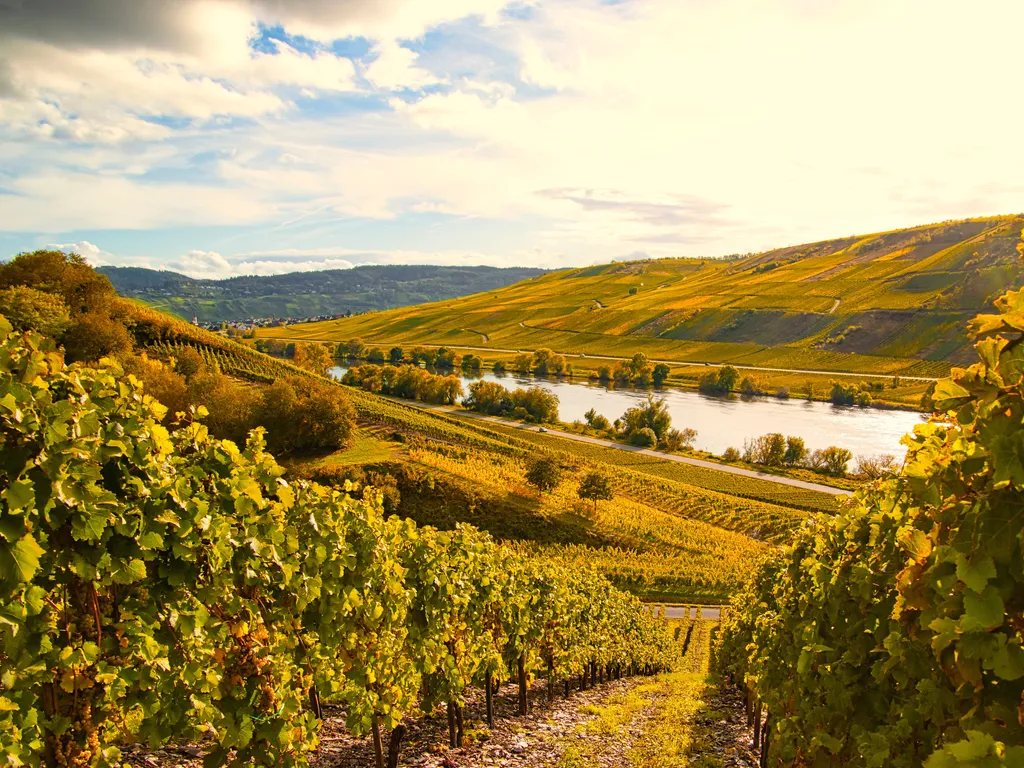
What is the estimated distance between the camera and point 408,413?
97.1 meters

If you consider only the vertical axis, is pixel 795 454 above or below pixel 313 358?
below

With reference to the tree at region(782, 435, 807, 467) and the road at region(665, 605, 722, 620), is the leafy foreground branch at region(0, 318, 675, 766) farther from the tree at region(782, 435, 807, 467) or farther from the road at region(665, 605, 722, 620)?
the tree at region(782, 435, 807, 467)

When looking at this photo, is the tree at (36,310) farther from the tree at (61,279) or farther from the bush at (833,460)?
the bush at (833,460)

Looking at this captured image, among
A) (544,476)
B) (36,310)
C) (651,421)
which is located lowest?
(544,476)

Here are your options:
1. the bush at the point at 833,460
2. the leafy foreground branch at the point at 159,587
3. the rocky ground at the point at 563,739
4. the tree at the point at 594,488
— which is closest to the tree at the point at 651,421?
the bush at the point at 833,460

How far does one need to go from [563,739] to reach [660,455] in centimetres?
8725

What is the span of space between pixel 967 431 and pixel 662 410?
115 metres

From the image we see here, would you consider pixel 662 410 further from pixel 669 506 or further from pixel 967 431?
pixel 967 431

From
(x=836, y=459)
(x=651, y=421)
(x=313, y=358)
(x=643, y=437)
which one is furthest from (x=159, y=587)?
(x=313, y=358)

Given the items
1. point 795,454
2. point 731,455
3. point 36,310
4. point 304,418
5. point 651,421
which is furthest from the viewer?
point 651,421

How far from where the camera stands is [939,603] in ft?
13.8

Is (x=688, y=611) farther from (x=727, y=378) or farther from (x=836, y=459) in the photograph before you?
(x=727, y=378)

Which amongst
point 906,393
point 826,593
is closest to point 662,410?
point 906,393

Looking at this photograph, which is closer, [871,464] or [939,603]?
[939,603]
